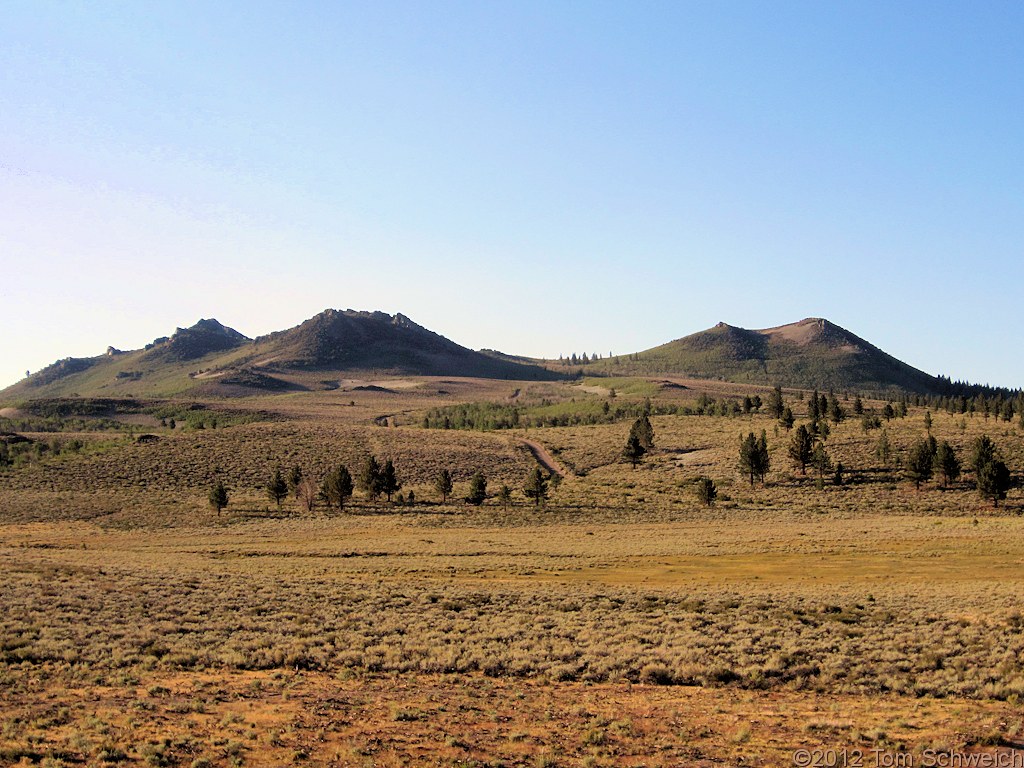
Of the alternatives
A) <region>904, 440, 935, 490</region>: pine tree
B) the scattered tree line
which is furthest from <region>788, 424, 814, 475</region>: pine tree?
the scattered tree line

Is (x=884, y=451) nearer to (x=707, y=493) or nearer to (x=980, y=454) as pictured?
(x=980, y=454)

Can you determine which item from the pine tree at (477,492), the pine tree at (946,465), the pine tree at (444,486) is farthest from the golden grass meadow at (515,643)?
the pine tree at (444,486)

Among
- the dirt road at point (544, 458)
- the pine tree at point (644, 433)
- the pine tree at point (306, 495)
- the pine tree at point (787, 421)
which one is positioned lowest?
the pine tree at point (306, 495)

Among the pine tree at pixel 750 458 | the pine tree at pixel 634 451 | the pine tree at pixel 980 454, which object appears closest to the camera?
the pine tree at pixel 980 454

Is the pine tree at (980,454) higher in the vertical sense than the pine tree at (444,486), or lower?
higher

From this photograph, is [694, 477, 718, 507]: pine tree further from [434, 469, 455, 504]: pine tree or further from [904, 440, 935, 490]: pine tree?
[434, 469, 455, 504]: pine tree

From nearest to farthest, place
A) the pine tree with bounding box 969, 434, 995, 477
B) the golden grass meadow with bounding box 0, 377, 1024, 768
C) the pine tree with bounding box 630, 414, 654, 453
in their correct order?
the golden grass meadow with bounding box 0, 377, 1024, 768, the pine tree with bounding box 969, 434, 995, 477, the pine tree with bounding box 630, 414, 654, 453

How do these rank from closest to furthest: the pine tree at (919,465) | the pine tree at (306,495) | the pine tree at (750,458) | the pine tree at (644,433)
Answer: the pine tree at (919,465) < the pine tree at (306,495) < the pine tree at (750,458) < the pine tree at (644,433)

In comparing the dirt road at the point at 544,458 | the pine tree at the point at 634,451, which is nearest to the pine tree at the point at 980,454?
the pine tree at the point at 634,451

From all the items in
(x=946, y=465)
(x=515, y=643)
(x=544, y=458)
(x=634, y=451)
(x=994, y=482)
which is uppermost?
(x=946, y=465)

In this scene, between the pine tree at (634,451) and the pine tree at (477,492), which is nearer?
the pine tree at (477,492)

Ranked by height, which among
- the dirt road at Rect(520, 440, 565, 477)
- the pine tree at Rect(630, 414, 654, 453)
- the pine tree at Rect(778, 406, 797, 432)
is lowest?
the dirt road at Rect(520, 440, 565, 477)

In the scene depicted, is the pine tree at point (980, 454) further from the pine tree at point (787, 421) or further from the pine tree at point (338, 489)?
the pine tree at point (338, 489)

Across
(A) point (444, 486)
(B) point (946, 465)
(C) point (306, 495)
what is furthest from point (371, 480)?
(B) point (946, 465)
